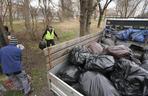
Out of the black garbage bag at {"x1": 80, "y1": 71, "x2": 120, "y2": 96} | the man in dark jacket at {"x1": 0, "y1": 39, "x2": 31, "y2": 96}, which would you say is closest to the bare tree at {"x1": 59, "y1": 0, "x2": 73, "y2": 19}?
the man in dark jacket at {"x1": 0, "y1": 39, "x2": 31, "y2": 96}

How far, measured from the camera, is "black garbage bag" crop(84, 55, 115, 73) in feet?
7.34

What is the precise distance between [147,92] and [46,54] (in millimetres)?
1457

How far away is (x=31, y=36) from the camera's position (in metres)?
9.40

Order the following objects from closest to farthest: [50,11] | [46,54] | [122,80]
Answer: [122,80], [46,54], [50,11]

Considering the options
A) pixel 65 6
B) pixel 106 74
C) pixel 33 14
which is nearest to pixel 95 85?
pixel 106 74

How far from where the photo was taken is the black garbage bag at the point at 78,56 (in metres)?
Answer: 2.60

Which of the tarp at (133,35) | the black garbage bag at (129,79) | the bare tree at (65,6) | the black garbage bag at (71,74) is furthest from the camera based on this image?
the bare tree at (65,6)

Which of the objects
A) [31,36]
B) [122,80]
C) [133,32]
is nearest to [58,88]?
[122,80]

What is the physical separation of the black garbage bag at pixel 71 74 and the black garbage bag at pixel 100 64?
188mm

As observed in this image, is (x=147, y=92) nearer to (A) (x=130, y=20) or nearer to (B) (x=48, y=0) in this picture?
(A) (x=130, y=20)

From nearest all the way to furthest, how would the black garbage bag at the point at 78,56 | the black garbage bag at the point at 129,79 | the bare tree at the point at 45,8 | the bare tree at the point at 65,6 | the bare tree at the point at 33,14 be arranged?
1. the black garbage bag at the point at 129,79
2. the black garbage bag at the point at 78,56
3. the bare tree at the point at 33,14
4. the bare tree at the point at 45,8
5. the bare tree at the point at 65,6

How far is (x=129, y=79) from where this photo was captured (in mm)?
1982

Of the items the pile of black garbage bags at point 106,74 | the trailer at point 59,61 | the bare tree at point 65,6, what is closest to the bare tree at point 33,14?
the bare tree at point 65,6

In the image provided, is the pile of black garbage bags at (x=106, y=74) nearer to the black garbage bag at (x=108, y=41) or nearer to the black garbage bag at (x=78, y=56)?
the black garbage bag at (x=78, y=56)
